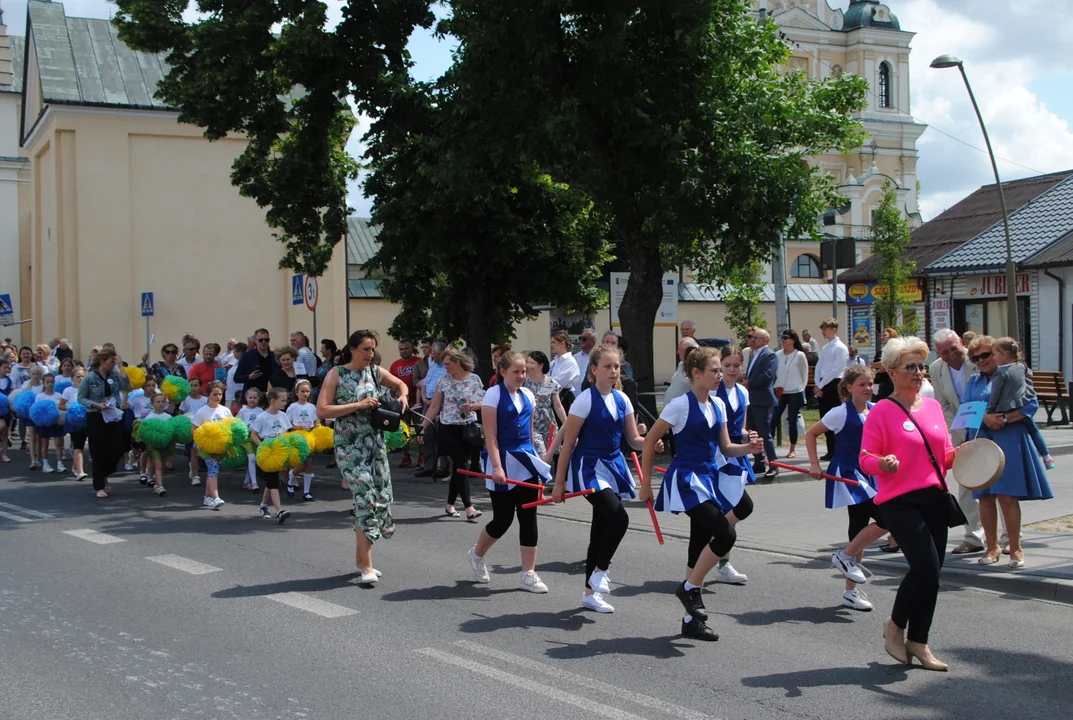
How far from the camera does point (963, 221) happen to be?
3331 centimetres

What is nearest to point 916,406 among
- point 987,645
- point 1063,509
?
point 987,645

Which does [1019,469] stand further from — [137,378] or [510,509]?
[137,378]

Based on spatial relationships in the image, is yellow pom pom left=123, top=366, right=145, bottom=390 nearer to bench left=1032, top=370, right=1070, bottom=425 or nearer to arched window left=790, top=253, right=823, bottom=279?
bench left=1032, top=370, right=1070, bottom=425

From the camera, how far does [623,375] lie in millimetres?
13742

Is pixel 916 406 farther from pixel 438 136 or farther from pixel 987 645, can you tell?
pixel 438 136

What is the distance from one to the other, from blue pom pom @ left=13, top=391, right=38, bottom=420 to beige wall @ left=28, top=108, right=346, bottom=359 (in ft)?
49.6

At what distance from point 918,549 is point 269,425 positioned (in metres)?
7.87

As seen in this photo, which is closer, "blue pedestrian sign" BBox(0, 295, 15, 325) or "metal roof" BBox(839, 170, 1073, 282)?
"blue pedestrian sign" BBox(0, 295, 15, 325)

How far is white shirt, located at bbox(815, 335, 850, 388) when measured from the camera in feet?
51.6

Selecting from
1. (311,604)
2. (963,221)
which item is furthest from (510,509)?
(963,221)

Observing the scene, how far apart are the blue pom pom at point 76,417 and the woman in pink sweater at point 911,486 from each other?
37.6 ft

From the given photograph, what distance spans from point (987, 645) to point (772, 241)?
31.6 ft

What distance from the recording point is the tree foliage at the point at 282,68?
17.0m

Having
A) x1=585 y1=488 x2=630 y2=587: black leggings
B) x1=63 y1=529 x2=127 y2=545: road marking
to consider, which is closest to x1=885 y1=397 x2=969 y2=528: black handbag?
x1=585 y1=488 x2=630 y2=587: black leggings
